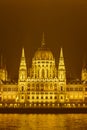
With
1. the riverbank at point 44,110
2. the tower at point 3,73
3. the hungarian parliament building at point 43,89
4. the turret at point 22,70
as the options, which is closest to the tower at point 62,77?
the hungarian parliament building at point 43,89

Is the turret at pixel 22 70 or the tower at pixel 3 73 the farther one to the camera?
the tower at pixel 3 73

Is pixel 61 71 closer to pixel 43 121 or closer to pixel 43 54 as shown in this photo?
pixel 43 54

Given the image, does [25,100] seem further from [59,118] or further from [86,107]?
[59,118]

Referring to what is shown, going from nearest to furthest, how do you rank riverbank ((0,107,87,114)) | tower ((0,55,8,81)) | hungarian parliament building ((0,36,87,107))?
riverbank ((0,107,87,114)) → hungarian parliament building ((0,36,87,107)) → tower ((0,55,8,81))

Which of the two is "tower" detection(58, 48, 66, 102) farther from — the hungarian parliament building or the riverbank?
the riverbank

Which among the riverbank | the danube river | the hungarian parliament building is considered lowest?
the danube river

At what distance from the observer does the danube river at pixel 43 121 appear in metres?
90.1

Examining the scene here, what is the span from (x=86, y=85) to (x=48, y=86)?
17.6 feet

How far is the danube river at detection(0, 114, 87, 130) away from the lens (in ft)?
296

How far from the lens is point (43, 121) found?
9869 centimetres

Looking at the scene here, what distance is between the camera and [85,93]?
128 m

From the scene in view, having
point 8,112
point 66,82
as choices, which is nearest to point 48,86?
point 66,82

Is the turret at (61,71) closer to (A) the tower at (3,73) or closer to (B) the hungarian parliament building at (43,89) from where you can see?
(B) the hungarian parliament building at (43,89)

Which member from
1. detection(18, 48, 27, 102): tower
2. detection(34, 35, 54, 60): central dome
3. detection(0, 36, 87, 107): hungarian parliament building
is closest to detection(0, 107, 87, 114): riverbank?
detection(0, 36, 87, 107): hungarian parliament building
